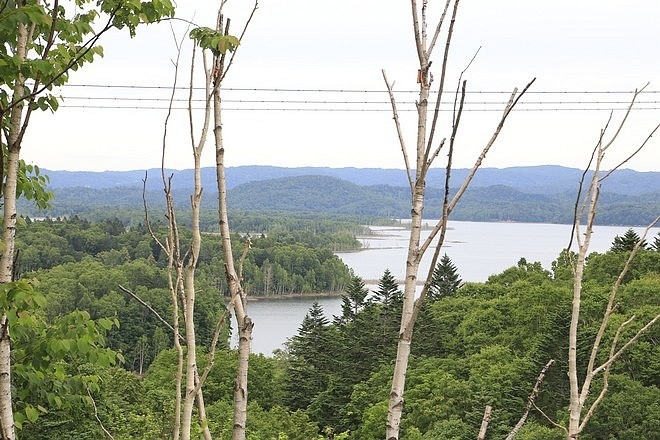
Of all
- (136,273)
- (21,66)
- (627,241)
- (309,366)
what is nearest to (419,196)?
(21,66)

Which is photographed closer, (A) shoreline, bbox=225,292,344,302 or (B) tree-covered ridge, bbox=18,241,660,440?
(B) tree-covered ridge, bbox=18,241,660,440

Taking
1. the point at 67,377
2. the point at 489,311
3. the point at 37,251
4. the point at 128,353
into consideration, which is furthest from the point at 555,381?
the point at 37,251

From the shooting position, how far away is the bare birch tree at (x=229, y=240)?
7.20ft

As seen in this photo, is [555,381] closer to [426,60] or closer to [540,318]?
[540,318]

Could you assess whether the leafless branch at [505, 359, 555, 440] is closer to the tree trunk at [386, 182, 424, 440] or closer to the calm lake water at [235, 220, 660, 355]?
the tree trunk at [386, 182, 424, 440]

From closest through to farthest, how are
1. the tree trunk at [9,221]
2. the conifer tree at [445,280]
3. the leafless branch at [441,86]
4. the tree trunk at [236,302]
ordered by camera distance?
the leafless branch at [441,86], the tree trunk at [236,302], the tree trunk at [9,221], the conifer tree at [445,280]

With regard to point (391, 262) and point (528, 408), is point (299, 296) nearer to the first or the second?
point (391, 262)

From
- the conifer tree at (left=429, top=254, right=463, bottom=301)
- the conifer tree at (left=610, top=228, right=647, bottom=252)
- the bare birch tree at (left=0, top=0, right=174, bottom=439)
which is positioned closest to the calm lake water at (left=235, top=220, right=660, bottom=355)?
the conifer tree at (left=429, top=254, right=463, bottom=301)

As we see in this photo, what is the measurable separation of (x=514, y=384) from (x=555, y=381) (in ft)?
3.79

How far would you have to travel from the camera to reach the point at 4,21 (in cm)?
250

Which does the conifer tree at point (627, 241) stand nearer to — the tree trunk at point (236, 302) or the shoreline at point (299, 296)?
the tree trunk at point (236, 302)

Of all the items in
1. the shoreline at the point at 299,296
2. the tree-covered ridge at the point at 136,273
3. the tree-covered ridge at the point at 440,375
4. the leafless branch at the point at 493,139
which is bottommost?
the shoreline at the point at 299,296

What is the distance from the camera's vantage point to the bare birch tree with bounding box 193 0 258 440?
219 cm

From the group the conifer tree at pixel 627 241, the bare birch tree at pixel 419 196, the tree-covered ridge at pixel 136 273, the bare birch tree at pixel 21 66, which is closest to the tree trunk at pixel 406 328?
the bare birch tree at pixel 419 196
